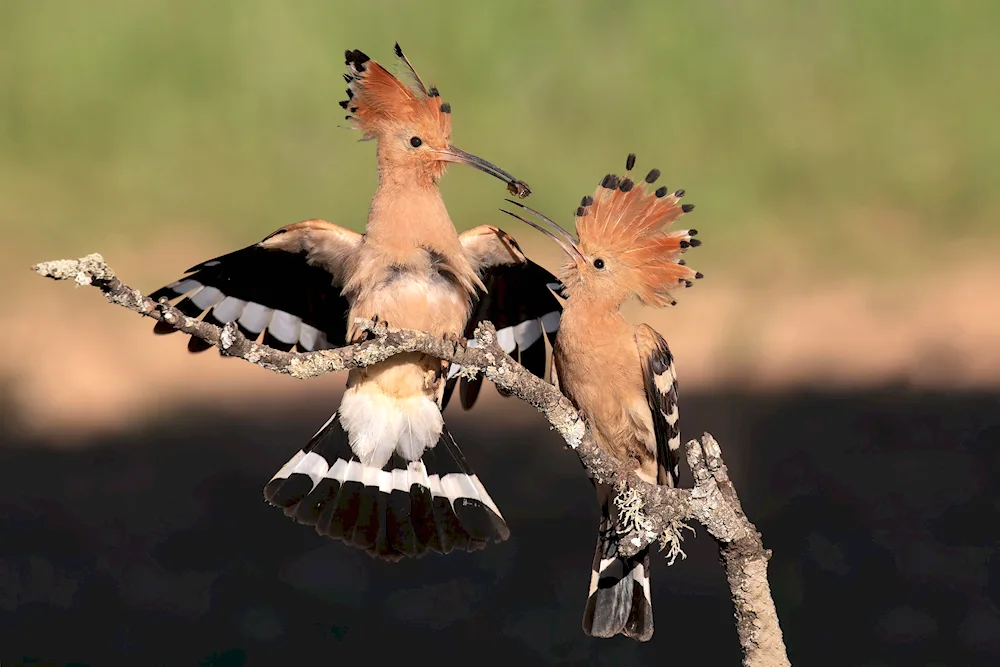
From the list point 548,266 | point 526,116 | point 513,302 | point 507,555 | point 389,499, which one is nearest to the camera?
→ point 389,499

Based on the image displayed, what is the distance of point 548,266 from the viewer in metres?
4.02

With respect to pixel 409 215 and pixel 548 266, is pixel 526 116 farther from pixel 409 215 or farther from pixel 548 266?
pixel 409 215

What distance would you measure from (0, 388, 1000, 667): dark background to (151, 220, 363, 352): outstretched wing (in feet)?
4.84

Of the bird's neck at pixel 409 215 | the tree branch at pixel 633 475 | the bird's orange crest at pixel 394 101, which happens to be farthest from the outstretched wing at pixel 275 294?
the tree branch at pixel 633 475

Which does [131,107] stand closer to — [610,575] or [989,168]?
[610,575]

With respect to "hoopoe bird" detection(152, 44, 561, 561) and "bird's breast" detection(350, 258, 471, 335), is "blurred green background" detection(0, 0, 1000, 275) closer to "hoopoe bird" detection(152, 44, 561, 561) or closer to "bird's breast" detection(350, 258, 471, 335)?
"hoopoe bird" detection(152, 44, 561, 561)

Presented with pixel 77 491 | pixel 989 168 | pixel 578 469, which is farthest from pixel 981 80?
pixel 77 491

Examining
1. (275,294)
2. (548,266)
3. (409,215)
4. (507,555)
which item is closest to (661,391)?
(409,215)

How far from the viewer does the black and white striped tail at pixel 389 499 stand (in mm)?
2342

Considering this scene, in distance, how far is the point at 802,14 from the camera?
4906mm

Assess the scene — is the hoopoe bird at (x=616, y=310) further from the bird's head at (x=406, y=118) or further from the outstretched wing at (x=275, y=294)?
the outstretched wing at (x=275, y=294)

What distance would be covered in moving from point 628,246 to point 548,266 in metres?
1.78

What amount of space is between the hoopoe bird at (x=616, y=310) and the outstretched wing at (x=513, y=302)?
207 millimetres

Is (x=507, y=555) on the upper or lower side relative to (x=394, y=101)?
upper
